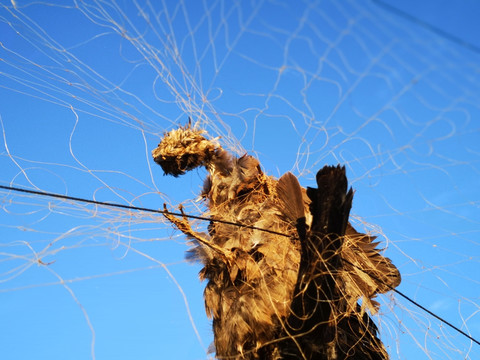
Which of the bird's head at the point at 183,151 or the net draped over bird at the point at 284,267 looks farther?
the bird's head at the point at 183,151

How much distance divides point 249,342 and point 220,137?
2176mm

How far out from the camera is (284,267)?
4027 mm

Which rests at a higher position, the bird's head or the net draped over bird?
the bird's head

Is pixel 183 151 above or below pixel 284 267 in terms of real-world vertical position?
above

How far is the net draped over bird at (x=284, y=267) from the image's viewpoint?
3.46 meters

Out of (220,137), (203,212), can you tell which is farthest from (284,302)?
(220,137)

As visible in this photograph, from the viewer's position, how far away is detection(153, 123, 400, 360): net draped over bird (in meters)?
3.46

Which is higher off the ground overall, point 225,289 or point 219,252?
point 219,252

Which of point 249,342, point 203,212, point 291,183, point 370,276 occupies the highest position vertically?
point 203,212

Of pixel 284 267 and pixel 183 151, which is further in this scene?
pixel 183 151

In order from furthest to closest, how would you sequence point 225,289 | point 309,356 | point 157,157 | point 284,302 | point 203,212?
1. point 157,157
2. point 203,212
3. point 225,289
4. point 284,302
5. point 309,356

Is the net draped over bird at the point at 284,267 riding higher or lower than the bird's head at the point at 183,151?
lower

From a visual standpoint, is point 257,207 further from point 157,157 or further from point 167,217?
point 157,157

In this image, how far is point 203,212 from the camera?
4.91m
